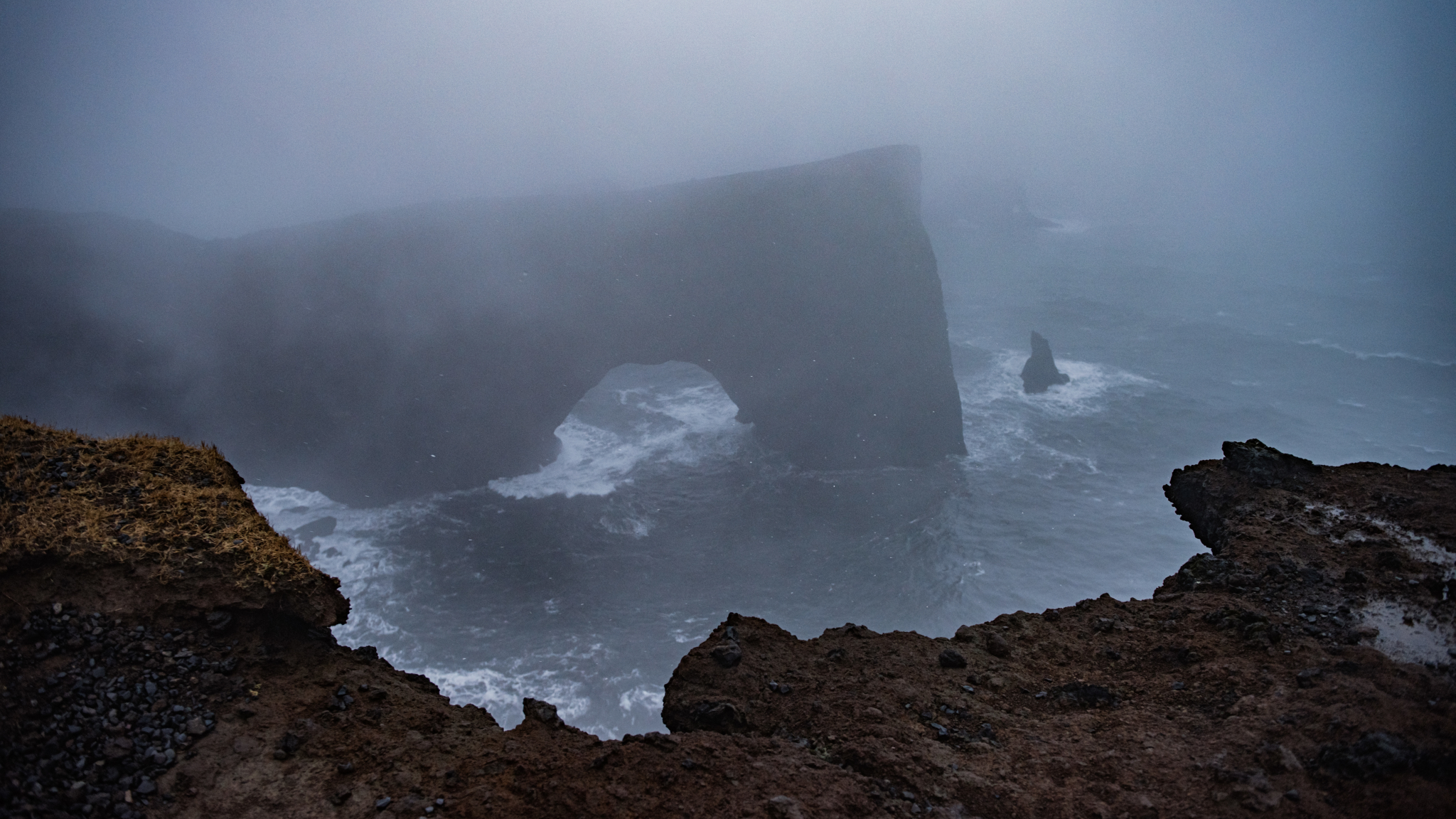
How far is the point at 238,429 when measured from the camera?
47844 millimetres

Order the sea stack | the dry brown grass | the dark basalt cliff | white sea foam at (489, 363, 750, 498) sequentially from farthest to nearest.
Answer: the sea stack, the dark basalt cliff, white sea foam at (489, 363, 750, 498), the dry brown grass

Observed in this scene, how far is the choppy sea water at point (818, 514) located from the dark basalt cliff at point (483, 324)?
153 inches

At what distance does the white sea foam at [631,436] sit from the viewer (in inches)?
1865

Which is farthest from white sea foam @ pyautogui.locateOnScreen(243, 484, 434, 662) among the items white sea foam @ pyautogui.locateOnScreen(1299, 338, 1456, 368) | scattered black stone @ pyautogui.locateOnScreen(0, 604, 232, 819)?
white sea foam @ pyautogui.locateOnScreen(1299, 338, 1456, 368)

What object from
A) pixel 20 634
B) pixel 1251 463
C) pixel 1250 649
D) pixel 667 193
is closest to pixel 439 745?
pixel 20 634

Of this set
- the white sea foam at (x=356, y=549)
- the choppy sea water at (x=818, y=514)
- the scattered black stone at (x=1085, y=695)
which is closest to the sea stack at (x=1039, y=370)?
the choppy sea water at (x=818, y=514)

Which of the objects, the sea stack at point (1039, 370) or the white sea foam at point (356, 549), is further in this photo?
the sea stack at point (1039, 370)

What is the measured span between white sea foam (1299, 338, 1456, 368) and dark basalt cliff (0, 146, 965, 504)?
49.7m

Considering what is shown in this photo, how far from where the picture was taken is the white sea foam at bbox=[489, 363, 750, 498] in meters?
47.4

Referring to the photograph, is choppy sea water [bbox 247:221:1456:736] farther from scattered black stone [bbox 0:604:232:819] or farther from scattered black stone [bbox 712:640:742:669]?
scattered black stone [bbox 0:604:232:819]

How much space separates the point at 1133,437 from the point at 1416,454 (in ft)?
69.4

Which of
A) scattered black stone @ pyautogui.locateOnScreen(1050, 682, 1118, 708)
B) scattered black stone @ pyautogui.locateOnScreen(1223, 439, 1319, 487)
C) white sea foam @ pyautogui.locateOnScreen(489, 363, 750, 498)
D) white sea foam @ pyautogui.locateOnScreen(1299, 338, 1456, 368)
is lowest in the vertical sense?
scattered black stone @ pyautogui.locateOnScreen(1050, 682, 1118, 708)

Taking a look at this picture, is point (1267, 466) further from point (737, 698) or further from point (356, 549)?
point (356, 549)

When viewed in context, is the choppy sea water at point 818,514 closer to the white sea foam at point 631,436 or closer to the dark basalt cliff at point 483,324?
the white sea foam at point 631,436
